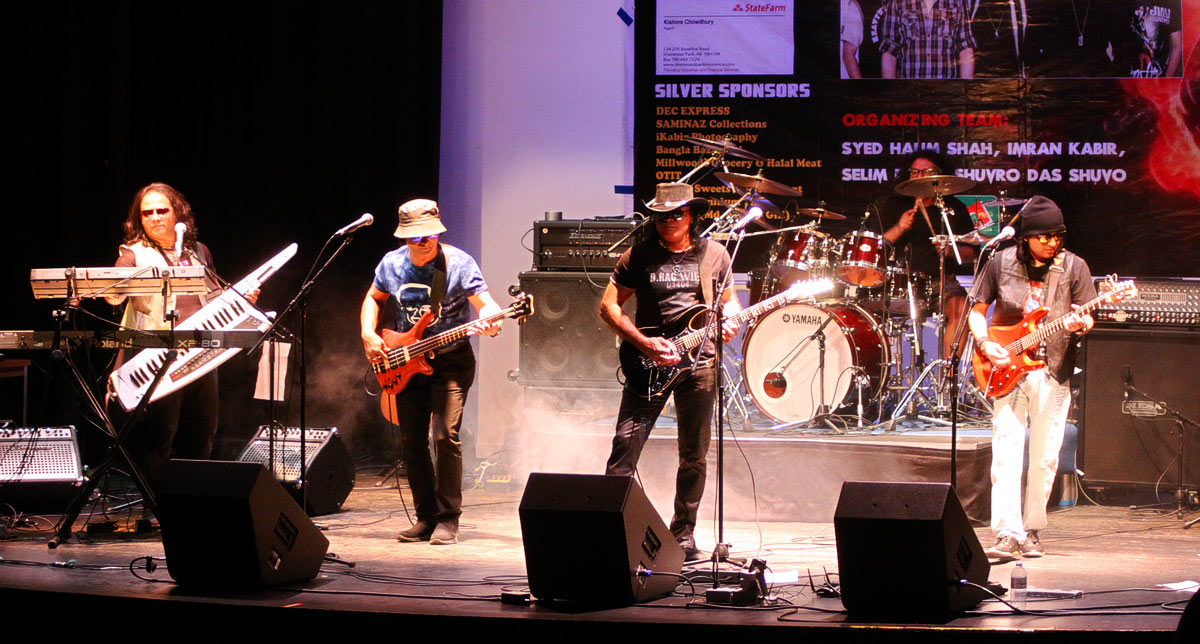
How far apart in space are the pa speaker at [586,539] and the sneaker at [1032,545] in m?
2.61

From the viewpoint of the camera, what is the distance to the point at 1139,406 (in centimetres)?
805

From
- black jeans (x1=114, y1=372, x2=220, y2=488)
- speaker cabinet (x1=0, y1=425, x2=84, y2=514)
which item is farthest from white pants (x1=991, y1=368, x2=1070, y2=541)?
speaker cabinet (x1=0, y1=425, x2=84, y2=514)

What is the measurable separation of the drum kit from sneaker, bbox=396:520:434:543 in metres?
2.76

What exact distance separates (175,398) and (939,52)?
21.8ft

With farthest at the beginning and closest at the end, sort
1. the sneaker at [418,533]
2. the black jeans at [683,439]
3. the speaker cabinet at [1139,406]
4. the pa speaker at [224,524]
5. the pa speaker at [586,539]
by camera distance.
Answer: the speaker cabinet at [1139,406]
the sneaker at [418,533]
the black jeans at [683,439]
the pa speaker at [224,524]
the pa speaker at [586,539]

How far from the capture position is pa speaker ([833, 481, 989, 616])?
4.32 metres

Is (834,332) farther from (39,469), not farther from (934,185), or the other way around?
(39,469)

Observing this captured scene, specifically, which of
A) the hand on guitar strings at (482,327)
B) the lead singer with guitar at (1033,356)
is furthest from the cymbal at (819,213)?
the hand on guitar strings at (482,327)

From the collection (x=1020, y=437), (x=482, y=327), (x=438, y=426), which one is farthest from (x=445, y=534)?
(x=1020, y=437)

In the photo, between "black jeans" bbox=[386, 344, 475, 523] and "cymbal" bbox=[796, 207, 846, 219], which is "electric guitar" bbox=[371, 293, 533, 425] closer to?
"black jeans" bbox=[386, 344, 475, 523]

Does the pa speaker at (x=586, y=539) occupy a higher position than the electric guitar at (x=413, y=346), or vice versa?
the electric guitar at (x=413, y=346)

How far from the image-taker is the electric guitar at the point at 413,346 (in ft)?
21.1

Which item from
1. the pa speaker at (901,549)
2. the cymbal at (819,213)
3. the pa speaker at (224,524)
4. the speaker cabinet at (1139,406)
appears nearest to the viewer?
the pa speaker at (901,549)

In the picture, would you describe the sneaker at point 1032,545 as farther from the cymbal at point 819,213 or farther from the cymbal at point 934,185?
the cymbal at point 819,213
